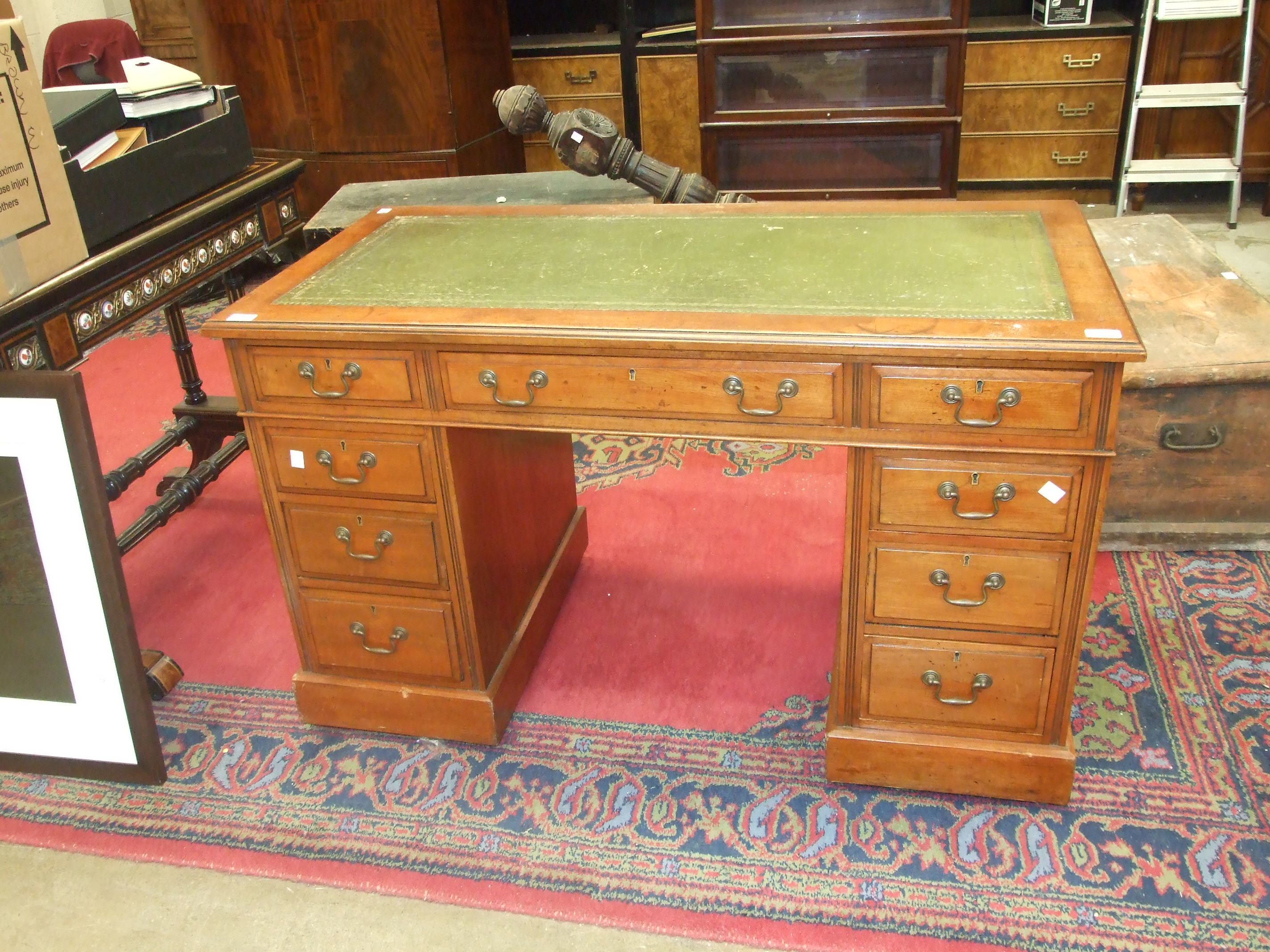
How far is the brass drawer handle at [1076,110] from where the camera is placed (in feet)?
16.4

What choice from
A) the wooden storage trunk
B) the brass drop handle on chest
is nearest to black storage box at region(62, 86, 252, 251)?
the brass drop handle on chest

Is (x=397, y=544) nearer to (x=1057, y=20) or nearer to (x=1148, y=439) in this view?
(x=1148, y=439)

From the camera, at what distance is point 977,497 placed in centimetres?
174

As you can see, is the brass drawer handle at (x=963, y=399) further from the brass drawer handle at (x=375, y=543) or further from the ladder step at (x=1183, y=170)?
the ladder step at (x=1183, y=170)

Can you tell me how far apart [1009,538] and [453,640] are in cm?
107

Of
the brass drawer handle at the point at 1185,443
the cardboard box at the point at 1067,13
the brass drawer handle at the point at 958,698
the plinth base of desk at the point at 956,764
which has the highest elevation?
the cardboard box at the point at 1067,13

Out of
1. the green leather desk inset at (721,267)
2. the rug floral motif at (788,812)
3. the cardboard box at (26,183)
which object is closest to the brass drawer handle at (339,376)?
the green leather desk inset at (721,267)

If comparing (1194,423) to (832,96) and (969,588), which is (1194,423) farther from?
(832,96)

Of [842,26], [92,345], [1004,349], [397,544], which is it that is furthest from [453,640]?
[842,26]

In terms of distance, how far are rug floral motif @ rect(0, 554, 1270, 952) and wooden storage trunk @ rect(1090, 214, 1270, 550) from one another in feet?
1.06

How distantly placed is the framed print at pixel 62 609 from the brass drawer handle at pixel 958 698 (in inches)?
50.1

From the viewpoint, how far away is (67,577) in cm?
148

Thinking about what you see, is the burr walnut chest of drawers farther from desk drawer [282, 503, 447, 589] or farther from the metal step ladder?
desk drawer [282, 503, 447, 589]

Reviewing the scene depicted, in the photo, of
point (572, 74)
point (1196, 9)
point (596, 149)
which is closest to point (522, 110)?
point (596, 149)
